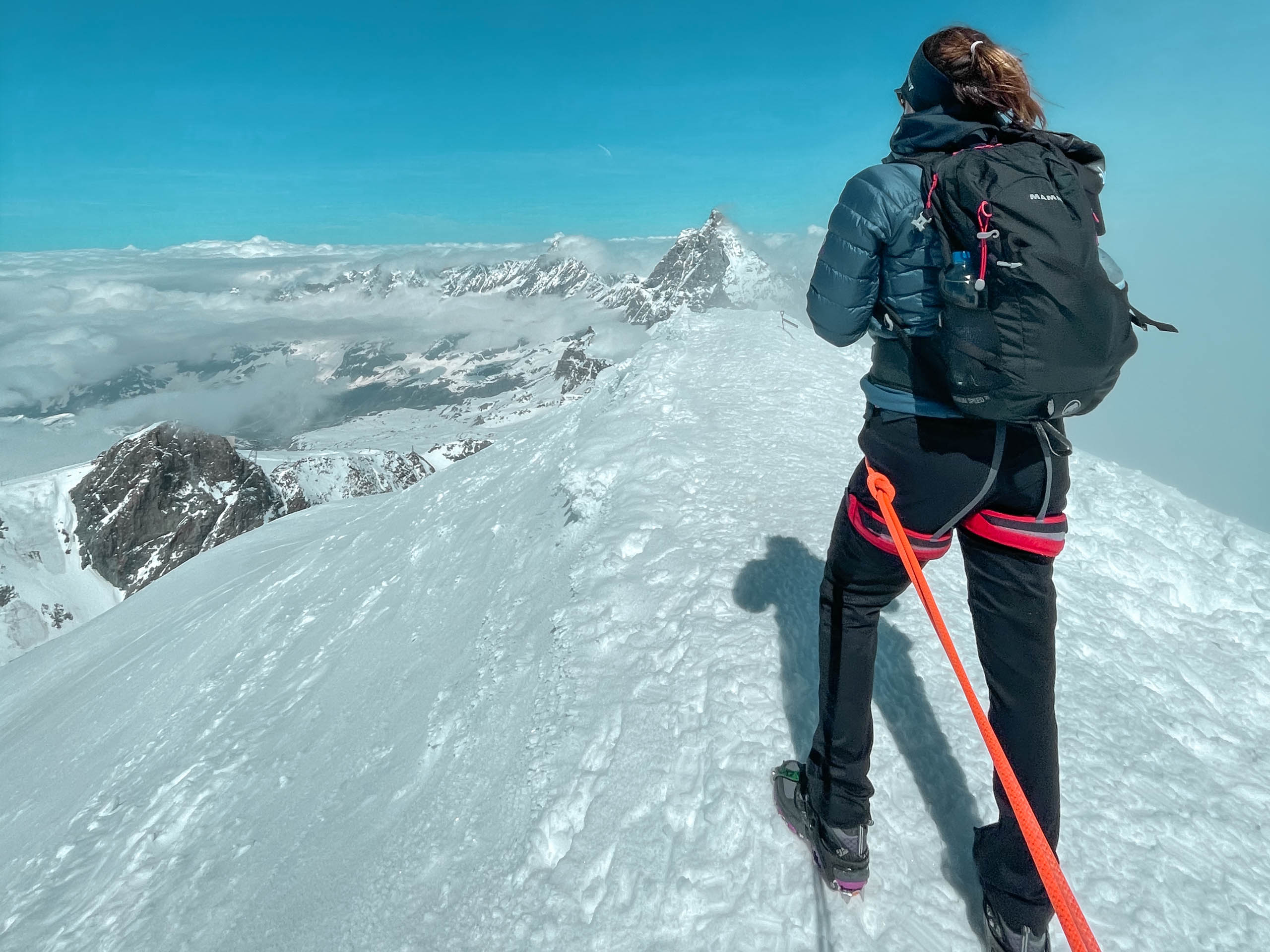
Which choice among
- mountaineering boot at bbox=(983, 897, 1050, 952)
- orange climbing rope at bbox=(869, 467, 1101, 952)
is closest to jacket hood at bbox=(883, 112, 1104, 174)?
orange climbing rope at bbox=(869, 467, 1101, 952)

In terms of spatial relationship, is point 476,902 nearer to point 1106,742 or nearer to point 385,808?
point 385,808

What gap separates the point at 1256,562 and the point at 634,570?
22.7 feet

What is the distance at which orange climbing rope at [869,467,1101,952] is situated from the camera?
2.24 metres

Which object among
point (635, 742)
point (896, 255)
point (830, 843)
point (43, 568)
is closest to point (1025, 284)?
point (896, 255)

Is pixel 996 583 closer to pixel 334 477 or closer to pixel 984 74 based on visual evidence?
pixel 984 74

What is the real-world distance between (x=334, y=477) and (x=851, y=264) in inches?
7134

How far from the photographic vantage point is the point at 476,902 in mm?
3479

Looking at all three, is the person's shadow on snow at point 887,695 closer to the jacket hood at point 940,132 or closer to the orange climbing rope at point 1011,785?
the orange climbing rope at point 1011,785

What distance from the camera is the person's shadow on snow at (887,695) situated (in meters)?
3.53

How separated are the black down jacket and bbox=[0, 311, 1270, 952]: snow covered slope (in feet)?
7.95

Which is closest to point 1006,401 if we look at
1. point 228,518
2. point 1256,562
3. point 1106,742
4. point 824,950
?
point 824,950

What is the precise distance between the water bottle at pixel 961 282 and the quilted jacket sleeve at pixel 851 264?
29cm

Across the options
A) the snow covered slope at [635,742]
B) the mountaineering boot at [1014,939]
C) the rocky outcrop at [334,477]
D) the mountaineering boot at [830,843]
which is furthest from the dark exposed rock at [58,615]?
the mountaineering boot at [1014,939]

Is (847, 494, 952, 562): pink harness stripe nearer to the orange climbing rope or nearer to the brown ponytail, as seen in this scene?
the orange climbing rope
